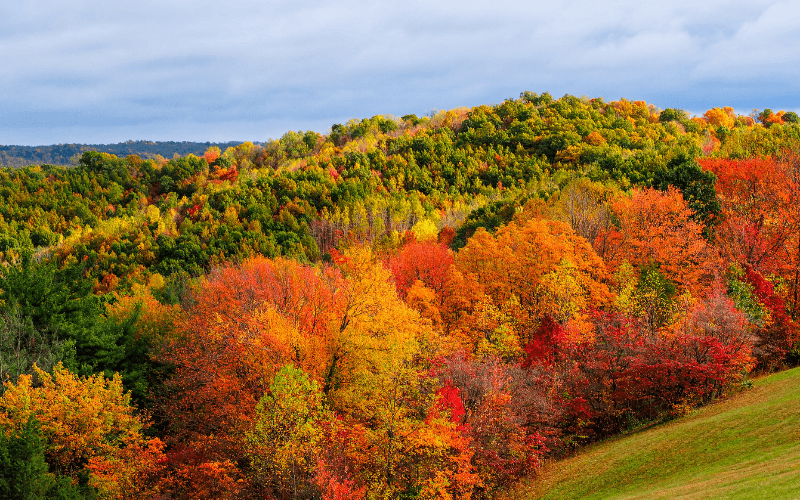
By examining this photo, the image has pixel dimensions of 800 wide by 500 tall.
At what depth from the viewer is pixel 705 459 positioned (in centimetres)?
2697

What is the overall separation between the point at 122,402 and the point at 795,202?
212 feet

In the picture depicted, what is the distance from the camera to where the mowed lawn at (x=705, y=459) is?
21.7 m

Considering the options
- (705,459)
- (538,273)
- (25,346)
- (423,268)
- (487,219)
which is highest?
(487,219)

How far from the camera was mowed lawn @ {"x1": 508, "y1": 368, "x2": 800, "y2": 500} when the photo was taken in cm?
2167

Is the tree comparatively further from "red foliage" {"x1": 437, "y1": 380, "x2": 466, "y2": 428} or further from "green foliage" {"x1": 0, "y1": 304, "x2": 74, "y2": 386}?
"red foliage" {"x1": 437, "y1": 380, "x2": 466, "y2": 428}

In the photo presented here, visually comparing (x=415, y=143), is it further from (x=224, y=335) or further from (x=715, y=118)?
(x=224, y=335)

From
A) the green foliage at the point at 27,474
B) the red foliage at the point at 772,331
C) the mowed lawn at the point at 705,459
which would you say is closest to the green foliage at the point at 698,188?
the red foliage at the point at 772,331

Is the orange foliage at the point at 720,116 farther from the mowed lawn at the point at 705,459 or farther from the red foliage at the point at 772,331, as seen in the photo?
the mowed lawn at the point at 705,459

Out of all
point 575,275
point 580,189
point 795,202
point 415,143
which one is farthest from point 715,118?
point 575,275

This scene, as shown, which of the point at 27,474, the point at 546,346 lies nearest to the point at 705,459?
the point at 546,346

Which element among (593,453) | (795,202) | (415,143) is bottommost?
(593,453)

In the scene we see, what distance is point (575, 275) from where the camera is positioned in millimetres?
48062

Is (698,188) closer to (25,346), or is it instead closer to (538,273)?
(538,273)

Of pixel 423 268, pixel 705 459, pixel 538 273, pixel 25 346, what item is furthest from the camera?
pixel 423 268
